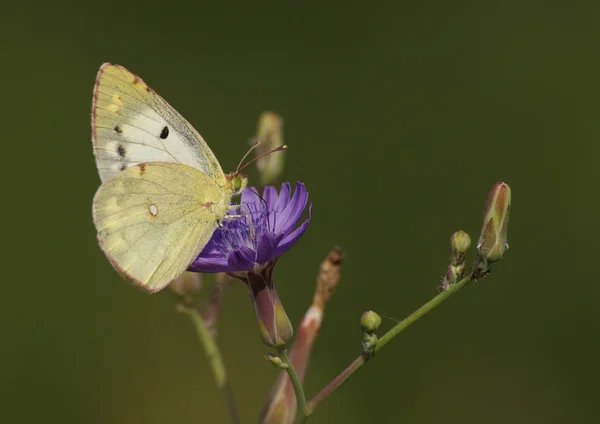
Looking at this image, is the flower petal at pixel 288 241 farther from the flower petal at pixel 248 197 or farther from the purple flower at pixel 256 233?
the flower petal at pixel 248 197

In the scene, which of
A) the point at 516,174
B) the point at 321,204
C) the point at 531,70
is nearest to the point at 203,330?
the point at 321,204

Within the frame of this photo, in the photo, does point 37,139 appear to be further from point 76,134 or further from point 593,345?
point 593,345

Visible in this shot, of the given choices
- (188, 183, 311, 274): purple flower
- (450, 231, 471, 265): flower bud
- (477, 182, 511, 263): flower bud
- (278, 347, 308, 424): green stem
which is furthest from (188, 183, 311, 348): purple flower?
(477, 182, 511, 263): flower bud

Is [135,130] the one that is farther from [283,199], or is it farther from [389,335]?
[389,335]

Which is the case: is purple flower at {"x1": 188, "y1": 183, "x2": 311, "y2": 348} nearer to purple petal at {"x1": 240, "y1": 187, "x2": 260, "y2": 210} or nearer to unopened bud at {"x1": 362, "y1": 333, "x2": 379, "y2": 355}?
purple petal at {"x1": 240, "y1": 187, "x2": 260, "y2": 210}

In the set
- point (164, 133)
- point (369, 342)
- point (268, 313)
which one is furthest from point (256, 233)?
point (369, 342)

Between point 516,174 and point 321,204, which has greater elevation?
point 321,204

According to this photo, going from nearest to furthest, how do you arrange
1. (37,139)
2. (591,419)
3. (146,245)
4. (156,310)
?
(146,245) < (591,419) < (156,310) < (37,139)
